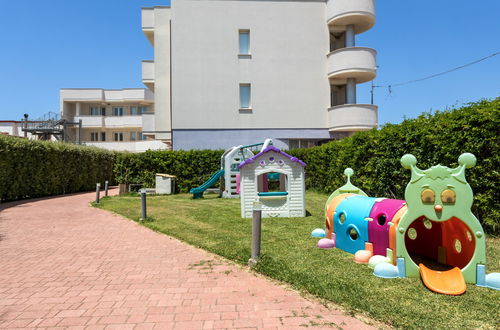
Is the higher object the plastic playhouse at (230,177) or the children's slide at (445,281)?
the plastic playhouse at (230,177)

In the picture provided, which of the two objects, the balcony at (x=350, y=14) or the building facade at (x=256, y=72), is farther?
the building facade at (x=256, y=72)

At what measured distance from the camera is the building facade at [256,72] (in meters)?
22.0

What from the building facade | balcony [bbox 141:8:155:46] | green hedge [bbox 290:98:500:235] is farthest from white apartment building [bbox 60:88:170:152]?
green hedge [bbox 290:98:500:235]

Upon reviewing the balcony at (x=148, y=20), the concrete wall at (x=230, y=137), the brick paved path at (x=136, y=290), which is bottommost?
the brick paved path at (x=136, y=290)

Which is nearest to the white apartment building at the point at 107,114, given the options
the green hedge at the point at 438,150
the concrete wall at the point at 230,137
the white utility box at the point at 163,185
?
the concrete wall at the point at 230,137

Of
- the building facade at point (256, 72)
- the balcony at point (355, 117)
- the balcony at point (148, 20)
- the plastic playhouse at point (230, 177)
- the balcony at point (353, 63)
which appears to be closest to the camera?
the plastic playhouse at point (230, 177)

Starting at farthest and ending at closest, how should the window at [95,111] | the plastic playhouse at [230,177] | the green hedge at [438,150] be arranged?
the window at [95,111], the plastic playhouse at [230,177], the green hedge at [438,150]

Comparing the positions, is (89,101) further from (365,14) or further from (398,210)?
(398,210)

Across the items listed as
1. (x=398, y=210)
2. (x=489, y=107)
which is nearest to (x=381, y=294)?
(x=398, y=210)

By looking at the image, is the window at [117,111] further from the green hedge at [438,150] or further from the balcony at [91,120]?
the green hedge at [438,150]

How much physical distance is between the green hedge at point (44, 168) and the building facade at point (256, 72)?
610 cm

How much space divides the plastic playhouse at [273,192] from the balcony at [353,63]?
1331cm

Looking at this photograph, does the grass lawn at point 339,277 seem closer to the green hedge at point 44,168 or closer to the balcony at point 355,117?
the green hedge at point 44,168

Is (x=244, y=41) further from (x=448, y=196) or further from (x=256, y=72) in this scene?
(x=448, y=196)
